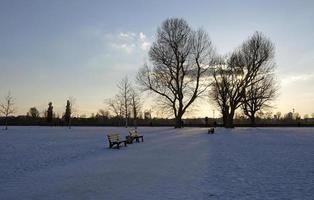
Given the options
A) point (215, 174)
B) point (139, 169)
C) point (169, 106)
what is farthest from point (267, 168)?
point (169, 106)

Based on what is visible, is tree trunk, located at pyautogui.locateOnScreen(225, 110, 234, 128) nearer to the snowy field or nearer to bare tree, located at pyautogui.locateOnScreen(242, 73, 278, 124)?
bare tree, located at pyautogui.locateOnScreen(242, 73, 278, 124)

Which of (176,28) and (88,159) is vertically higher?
(176,28)

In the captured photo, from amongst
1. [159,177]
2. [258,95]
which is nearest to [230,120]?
[258,95]

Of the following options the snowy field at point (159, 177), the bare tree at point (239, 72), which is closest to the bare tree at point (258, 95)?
the bare tree at point (239, 72)

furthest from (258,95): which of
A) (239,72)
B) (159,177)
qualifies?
(159,177)

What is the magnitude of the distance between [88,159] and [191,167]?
536 cm

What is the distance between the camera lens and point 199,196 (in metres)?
9.42

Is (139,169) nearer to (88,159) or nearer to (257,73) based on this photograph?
(88,159)

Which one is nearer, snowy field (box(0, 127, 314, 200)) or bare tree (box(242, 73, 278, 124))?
snowy field (box(0, 127, 314, 200))

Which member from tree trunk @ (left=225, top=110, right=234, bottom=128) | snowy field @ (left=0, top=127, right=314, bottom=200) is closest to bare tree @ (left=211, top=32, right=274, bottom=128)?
tree trunk @ (left=225, top=110, right=234, bottom=128)

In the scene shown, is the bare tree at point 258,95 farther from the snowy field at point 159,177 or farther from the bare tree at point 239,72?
the snowy field at point 159,177

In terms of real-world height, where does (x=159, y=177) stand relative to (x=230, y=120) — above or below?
below

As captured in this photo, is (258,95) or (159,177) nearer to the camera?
(159,177)

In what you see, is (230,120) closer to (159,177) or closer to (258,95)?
(258,95)
